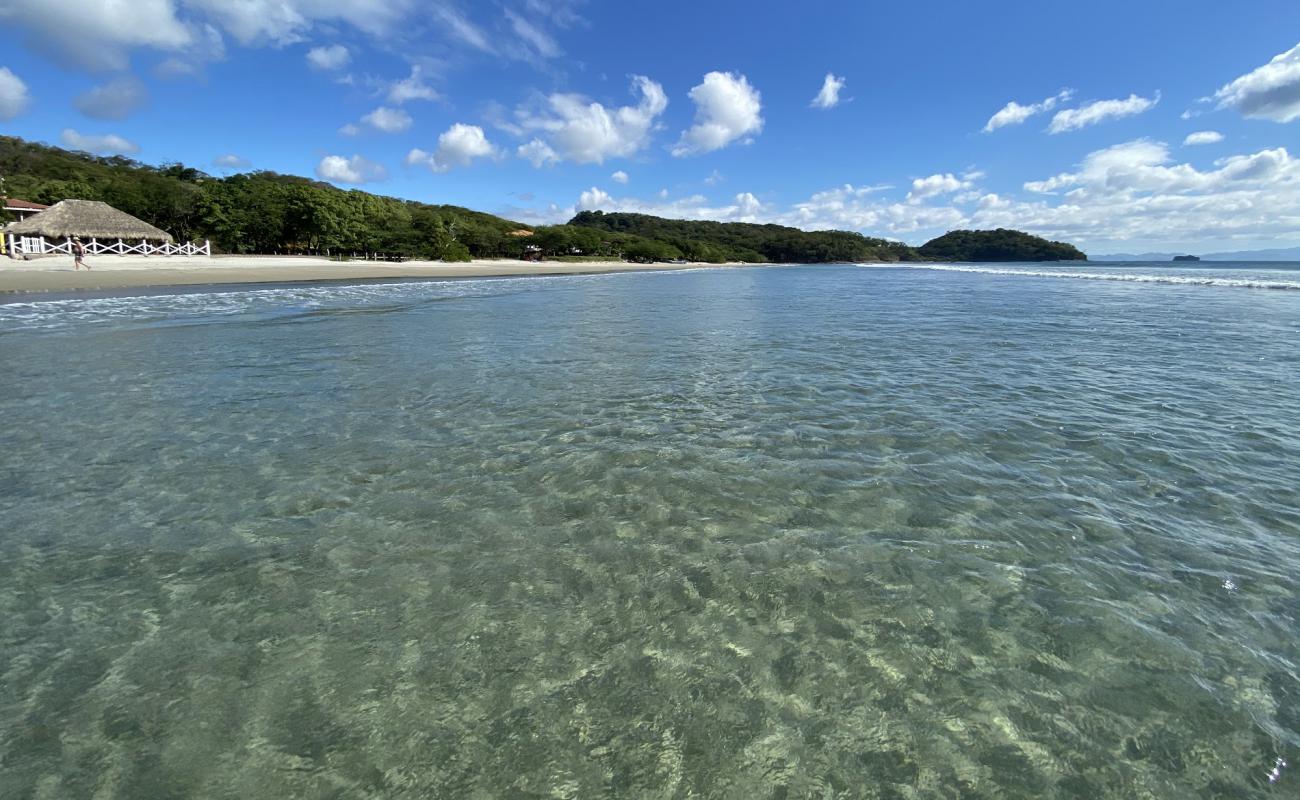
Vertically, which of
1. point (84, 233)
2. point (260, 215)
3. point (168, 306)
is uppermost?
point (260, 215)

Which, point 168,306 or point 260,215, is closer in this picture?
point 168,306

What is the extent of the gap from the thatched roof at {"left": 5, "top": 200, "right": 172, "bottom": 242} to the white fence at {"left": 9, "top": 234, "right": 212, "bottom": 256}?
737mm

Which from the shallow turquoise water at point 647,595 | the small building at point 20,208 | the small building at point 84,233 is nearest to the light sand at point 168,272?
the small building at point 84,233

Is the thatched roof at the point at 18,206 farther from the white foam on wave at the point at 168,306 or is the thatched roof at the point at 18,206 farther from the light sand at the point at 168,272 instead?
the white foam on wave at the point at 168,306

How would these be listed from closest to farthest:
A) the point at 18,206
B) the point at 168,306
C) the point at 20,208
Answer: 1. the point at 168,306
2. the point at 20,208
3. the point at 18,206

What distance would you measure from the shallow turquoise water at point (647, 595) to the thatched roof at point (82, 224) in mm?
55590

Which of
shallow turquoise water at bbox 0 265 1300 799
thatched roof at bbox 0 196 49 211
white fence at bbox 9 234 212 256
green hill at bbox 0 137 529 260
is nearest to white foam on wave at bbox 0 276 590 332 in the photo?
shallow turquoise water at bbox 0 265 1300 799

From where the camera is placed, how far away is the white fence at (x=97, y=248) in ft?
143

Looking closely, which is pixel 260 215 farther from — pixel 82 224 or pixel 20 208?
pixel 82 224

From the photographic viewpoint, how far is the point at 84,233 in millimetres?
46844

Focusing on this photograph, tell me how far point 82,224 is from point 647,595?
66.9 metres

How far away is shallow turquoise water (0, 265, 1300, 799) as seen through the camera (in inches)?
100

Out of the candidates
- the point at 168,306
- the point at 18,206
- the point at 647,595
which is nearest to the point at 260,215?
the point at 18,206

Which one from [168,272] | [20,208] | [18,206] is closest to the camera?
[168,272]
